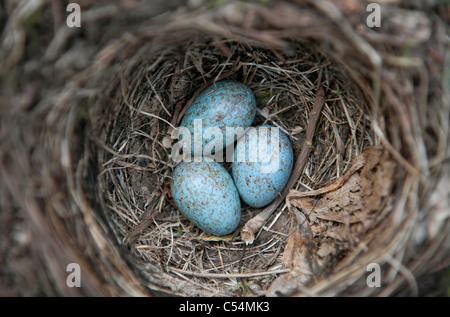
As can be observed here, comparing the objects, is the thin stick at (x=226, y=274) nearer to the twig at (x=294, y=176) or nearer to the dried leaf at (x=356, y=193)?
the twig at (x=294, y=176)

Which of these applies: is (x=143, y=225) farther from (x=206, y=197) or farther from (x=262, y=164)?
(x=262, y=164)

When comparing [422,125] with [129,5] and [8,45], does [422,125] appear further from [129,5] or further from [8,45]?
[8,45]

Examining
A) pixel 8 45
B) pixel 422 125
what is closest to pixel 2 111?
pixel 8 45

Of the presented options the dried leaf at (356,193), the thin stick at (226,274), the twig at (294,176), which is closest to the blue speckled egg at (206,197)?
the twig at (294,176)

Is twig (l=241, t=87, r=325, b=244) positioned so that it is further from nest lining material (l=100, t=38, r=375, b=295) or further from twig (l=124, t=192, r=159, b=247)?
twig (l=124, t=192, r=159, b=247)
